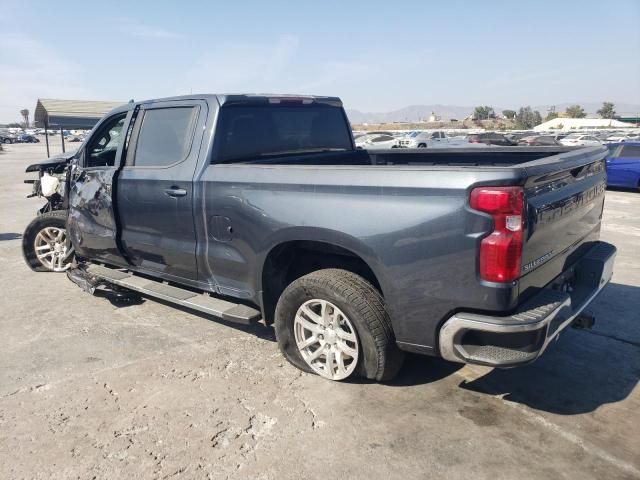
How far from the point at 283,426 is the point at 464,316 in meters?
1.26

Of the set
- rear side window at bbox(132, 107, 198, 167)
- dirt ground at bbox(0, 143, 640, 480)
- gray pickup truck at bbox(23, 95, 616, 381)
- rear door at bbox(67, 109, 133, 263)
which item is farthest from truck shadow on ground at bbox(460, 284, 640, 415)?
rear door at bbox(67, 109, 133, 263)

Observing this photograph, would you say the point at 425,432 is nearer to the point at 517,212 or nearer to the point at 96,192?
the point at 517,212

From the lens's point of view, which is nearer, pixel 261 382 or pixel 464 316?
pixel 464 316

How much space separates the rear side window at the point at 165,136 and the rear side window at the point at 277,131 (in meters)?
0.32

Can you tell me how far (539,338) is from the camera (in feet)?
9.09

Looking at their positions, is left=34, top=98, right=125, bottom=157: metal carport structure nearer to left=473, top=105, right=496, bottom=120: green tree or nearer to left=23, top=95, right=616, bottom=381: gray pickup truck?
left=23, top=95, right=616, bottom=381: gray pickup truck

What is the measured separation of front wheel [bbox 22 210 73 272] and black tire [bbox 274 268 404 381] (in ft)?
13.5

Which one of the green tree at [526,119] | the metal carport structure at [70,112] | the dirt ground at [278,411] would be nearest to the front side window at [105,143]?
the dirt ground at [278,411]

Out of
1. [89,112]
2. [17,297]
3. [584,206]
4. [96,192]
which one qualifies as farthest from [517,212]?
[89,112]

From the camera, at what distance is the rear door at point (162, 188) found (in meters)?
4.17

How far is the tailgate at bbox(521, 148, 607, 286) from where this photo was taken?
9.30 ft

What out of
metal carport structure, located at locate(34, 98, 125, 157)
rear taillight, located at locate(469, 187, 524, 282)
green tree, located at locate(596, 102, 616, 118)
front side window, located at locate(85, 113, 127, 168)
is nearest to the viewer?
rear taillight, located at locate(469, 187, 524, 282)

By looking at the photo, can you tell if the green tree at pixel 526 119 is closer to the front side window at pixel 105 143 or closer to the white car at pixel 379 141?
the white car at pixel 379 141

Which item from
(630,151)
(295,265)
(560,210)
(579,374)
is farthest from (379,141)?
(560,210)
